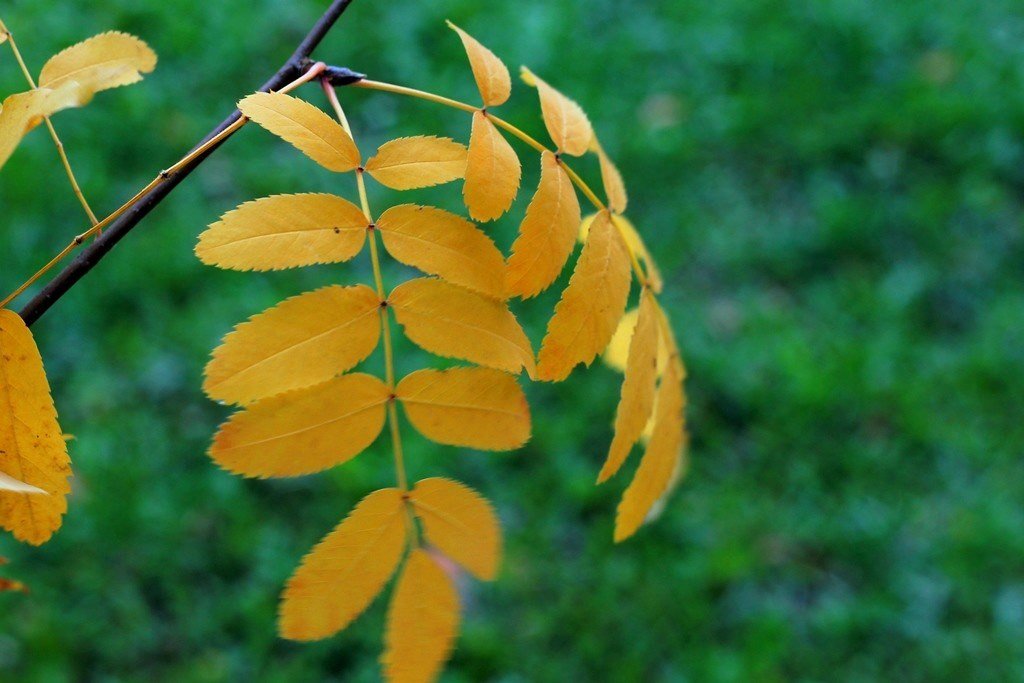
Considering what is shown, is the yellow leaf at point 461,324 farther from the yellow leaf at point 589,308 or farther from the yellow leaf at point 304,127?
the yellow leaf at point 304,127

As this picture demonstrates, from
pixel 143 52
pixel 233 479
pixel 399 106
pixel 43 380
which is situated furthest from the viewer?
pixel 399 106

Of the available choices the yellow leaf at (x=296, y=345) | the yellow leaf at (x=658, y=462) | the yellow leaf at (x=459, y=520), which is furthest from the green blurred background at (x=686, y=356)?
the yellow leaf at (x=296, y=345)

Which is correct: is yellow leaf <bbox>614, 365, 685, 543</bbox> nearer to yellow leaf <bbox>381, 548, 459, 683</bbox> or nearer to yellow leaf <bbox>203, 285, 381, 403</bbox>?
yellow leaf <bbox>381, 548, 459, 683</bbox>

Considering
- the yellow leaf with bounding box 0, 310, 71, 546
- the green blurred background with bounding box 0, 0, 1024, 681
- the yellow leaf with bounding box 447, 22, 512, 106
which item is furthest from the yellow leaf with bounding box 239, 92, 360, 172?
the green blurred background with bounding box 0, 0, 1024, 681

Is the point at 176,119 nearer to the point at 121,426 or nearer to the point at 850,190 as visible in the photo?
the point at 121,426

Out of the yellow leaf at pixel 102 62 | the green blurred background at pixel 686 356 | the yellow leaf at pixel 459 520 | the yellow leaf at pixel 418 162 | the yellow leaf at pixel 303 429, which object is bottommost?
the green blurred background at pixel 686 356

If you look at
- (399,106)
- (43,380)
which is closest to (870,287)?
(399,106)

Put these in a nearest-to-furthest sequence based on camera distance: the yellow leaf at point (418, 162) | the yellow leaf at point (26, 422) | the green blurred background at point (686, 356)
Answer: the yellow leaf at point (26, 422) < the yellow leaf at point (418, 162) < the green blurred background at point (686, 356)

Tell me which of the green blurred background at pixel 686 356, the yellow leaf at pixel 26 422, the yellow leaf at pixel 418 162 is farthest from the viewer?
the green blurred background at pixel 686 356
